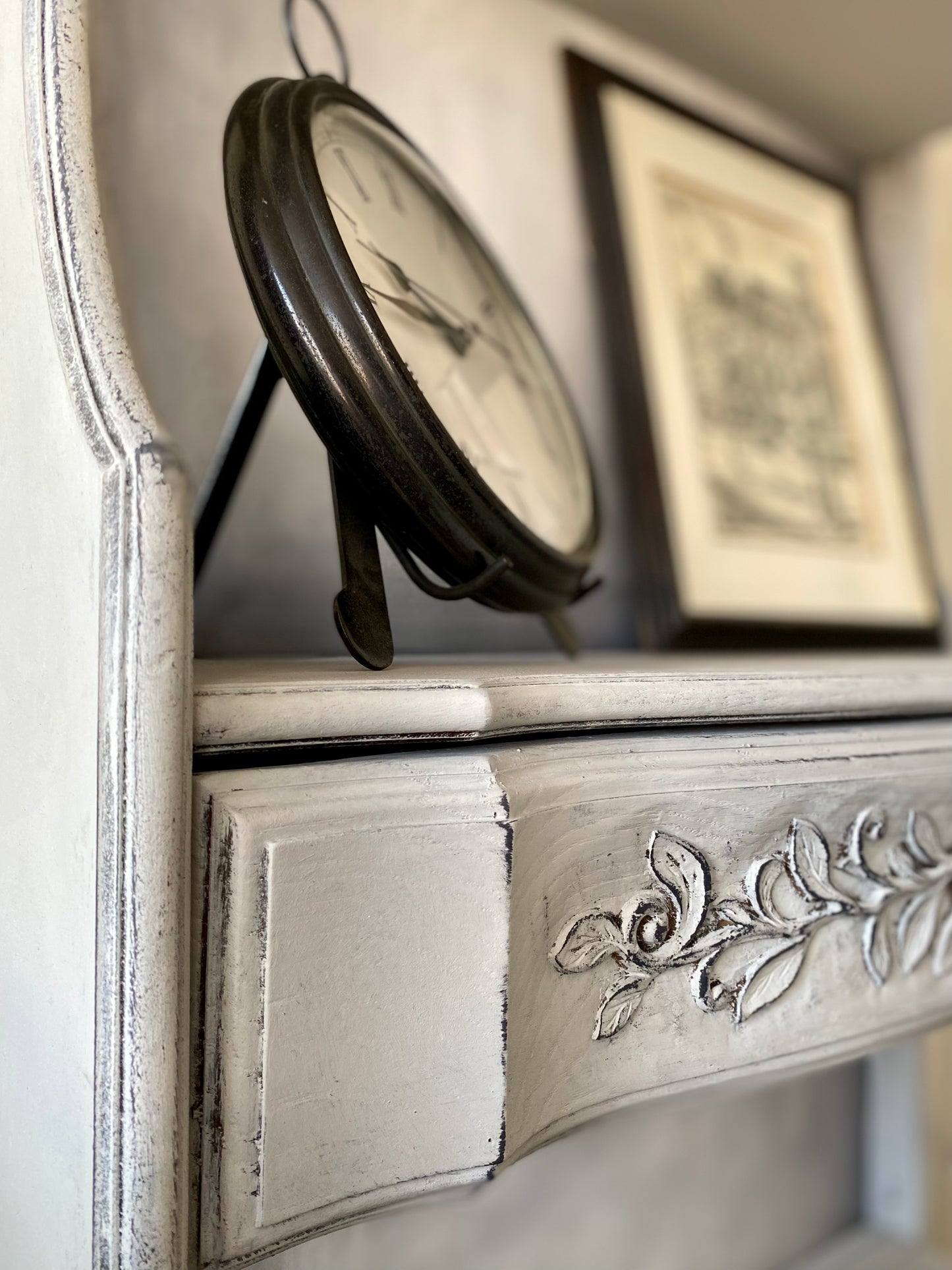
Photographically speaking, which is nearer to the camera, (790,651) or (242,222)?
(242,222)

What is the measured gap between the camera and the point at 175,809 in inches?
13.6

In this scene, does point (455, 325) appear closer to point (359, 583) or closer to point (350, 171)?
point (350, 171)

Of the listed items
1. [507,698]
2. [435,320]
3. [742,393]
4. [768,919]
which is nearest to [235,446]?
[435,320]

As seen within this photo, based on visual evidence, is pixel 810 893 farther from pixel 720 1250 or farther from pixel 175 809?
pixel 720 1250

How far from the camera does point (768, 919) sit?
1.70ft

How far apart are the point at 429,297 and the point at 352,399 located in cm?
18

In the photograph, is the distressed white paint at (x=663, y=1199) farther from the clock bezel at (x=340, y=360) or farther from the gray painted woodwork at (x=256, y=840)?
the clock bezel at (x=340, y=360)

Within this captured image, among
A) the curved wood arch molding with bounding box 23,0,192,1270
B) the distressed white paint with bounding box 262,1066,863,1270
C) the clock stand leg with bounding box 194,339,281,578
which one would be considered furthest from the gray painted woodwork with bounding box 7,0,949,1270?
the distressed white paint with bounding box 262,1066,863,1270

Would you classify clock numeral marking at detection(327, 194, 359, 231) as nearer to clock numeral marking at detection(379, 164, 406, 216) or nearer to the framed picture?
clock numeral marking at detection(379, 164, 406, 216)

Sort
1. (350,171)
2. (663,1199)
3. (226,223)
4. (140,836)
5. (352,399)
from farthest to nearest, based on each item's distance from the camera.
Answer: (663,1199), (226,223), (350,171), (352,399), (140,836)

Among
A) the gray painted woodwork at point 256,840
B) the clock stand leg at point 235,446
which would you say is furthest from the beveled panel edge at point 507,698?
the clock stand leg at point 235,446

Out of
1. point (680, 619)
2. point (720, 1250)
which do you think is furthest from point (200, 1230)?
point (720, 1250)

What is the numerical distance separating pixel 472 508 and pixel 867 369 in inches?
33.5

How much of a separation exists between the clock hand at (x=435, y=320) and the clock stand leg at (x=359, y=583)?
0.11 meters
